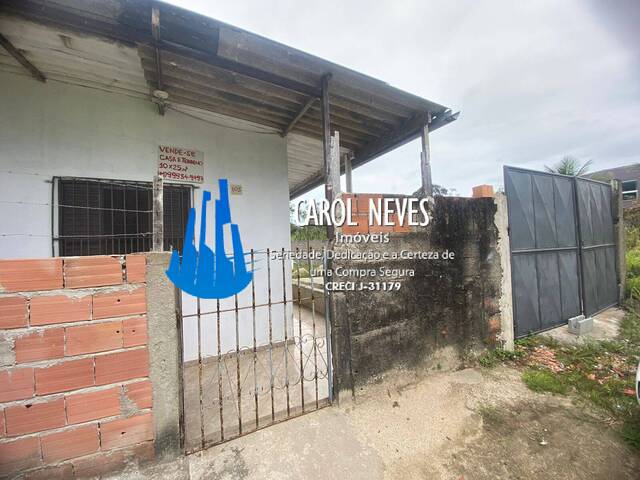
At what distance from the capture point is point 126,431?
165 centimetres

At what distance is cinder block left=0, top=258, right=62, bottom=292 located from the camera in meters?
1.44

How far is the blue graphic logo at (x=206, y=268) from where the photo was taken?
188cm

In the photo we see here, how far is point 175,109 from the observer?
335cm

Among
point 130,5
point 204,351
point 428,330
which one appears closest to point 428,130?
point 428,330

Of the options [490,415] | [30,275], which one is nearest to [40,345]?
[30,275]

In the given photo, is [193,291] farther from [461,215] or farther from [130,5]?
[461,215]

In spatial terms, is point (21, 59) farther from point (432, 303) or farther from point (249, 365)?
point (432, 303)

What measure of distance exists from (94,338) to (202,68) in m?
2.52

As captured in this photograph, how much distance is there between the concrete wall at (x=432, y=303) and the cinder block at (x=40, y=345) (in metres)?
1.93

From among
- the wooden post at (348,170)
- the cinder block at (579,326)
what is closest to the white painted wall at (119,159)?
the wooden post at (348,170)

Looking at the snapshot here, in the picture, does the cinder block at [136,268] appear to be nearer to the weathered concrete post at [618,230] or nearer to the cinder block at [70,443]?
the cinder block at [70,443]

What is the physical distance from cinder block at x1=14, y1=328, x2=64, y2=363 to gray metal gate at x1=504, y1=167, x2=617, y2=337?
473cm

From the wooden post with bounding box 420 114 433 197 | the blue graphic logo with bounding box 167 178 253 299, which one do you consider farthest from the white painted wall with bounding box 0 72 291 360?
the wooden post with bounding box 420 114 433 197

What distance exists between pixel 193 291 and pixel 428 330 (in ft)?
7.99
